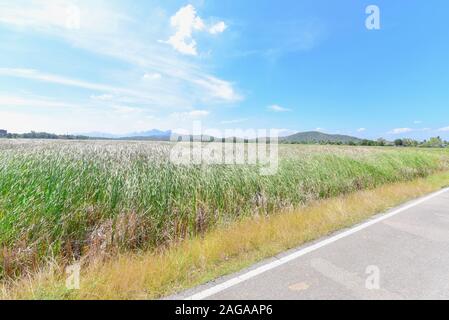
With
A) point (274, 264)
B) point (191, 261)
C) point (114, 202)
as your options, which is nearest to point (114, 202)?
point (114, 202)

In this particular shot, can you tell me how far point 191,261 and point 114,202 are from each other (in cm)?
234

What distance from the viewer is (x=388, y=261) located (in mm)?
3523

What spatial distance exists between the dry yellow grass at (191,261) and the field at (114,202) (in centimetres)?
44

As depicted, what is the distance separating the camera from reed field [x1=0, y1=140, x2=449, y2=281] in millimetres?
3721

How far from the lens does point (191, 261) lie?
11.4 ft

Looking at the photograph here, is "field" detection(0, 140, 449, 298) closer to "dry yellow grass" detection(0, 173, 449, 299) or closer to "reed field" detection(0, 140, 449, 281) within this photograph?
"reed field" detection(0, 140, 449, 281)

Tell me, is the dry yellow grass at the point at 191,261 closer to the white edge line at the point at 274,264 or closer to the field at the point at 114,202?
the white edge line at the point at 274,264

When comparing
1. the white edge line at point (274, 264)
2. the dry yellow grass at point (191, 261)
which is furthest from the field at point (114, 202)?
the white edge line at point (274, 264)

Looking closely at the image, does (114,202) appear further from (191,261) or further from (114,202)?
(191,261)

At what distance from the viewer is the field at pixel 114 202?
3.71 meters

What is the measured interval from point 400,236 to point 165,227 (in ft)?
15.0

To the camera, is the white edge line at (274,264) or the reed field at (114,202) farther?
the reed field at (114,202)

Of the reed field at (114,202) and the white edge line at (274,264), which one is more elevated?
the reed field at (114,202)

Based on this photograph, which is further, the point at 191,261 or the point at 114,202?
the point at 114,202
